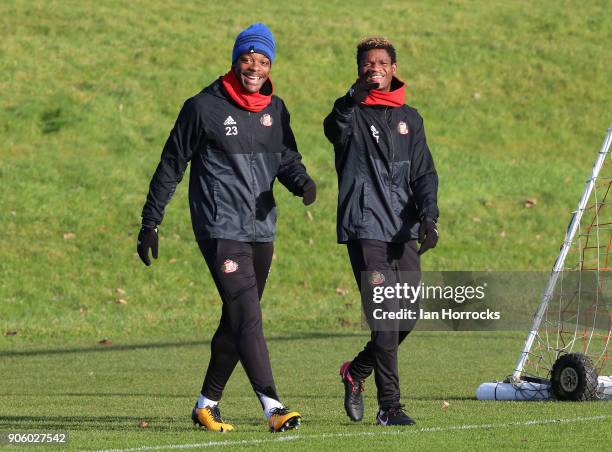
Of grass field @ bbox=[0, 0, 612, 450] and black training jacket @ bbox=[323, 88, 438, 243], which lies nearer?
black training jacket @ bbox=[323, 88, 438, 243]

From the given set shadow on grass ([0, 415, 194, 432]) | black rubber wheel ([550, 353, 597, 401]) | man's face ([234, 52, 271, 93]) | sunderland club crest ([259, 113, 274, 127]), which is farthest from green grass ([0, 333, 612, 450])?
man's face ([234, 52, 271, 93])

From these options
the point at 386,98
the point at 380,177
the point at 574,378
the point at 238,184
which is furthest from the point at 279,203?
the point at 238,184

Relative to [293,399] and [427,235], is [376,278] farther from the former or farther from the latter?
[293,399]

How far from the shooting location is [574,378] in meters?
10.6

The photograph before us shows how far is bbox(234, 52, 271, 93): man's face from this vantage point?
28.9 feet

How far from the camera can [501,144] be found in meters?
31.8

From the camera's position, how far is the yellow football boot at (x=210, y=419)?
29.3 feet

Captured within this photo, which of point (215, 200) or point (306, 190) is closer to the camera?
point (215, 200)

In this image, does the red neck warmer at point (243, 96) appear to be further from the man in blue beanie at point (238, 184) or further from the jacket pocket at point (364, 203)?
the jacket pocket at point (364, 203)

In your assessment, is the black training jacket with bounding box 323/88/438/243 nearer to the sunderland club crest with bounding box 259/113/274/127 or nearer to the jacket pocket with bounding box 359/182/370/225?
the jacket pocket with bounding box 359/182/370/225

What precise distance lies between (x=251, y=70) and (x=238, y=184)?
69 cm

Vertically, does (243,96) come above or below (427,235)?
above

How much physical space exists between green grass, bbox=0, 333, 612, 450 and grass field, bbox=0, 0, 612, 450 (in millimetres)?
43

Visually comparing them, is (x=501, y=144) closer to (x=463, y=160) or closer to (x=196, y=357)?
(x=463, y=160)
